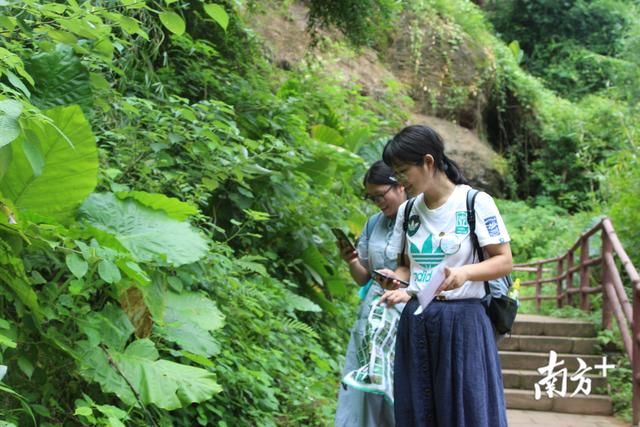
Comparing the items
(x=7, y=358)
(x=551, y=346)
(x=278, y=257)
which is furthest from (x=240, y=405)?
(x=551, y=346)

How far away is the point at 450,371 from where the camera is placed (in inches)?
111

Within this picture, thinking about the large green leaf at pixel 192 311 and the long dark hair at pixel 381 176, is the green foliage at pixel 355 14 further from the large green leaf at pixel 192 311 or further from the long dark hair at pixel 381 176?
the large green leaf at pixel 192 311

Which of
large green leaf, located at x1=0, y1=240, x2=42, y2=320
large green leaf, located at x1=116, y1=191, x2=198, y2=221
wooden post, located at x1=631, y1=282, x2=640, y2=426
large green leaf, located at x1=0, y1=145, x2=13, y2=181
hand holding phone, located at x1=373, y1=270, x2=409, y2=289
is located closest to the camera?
large green leaf, located at x1=0, y1=145, x2=13, y2=181

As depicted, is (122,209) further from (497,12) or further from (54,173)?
(497,12)

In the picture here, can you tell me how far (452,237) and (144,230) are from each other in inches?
50.5

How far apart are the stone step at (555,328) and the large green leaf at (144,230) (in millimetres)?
6278

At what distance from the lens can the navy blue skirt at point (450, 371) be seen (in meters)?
2.80

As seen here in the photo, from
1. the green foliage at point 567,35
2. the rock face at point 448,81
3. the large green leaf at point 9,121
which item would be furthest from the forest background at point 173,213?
the green foliage at point 567,35

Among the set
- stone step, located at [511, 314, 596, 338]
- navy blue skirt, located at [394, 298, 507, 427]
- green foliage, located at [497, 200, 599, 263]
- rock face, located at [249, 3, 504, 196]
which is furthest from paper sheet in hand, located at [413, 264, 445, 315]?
green foliage, located at [497, 200, 599, 263]

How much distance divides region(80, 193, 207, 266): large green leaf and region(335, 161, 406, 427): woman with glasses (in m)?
0.85

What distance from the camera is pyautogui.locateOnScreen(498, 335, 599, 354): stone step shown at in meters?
8.16

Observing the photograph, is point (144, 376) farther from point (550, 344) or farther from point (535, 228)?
point (535, 228)

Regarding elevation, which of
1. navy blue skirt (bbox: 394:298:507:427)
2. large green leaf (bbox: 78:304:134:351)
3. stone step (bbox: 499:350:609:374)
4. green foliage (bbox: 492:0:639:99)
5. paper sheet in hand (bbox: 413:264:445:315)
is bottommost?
stone step (bbox: 499:350:609:374)

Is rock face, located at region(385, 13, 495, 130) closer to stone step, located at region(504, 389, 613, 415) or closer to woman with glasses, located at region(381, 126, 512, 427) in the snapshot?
stone step, located at region(504, 389, 613, 415)
